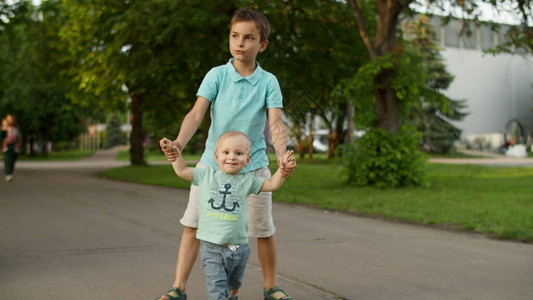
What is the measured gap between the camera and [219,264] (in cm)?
367

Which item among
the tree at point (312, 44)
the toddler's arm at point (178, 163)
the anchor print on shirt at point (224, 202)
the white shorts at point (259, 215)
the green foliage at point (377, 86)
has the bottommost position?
the white shorts at point (259, 215)

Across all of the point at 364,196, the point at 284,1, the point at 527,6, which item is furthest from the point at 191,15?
the point at 527,6

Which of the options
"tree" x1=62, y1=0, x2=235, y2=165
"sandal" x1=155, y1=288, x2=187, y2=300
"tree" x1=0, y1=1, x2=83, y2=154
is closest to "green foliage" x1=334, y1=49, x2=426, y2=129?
"tree" x1=62, y1=0, x2=235, y2=165

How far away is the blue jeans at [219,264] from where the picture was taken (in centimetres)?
362

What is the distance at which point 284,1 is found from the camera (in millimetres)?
16031

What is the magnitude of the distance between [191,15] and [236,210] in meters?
11.9

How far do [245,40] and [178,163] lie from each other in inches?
35.3

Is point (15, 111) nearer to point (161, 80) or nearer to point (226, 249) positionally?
point (161, 80)

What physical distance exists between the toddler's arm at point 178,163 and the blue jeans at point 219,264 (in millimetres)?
412

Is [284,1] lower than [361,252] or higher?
higher

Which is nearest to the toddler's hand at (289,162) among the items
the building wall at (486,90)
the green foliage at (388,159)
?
the green foliage at (388,159)

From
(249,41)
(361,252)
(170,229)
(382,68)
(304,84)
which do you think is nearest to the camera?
(249,41)

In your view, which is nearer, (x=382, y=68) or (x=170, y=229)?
(x=170, y=229)

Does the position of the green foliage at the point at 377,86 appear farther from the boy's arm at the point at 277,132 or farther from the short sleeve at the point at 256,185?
the short sleeve at the point at 256,185
